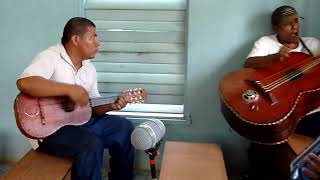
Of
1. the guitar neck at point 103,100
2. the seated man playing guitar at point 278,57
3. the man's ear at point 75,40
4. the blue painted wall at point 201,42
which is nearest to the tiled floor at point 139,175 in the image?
the blue painted wall at point 201,42

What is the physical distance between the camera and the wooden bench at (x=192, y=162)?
8.02ft

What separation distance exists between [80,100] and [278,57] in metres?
1.26

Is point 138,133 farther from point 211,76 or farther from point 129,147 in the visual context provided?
point 211,76

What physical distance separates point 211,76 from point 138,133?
81 cm

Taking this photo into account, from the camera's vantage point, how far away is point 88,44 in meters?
2.62

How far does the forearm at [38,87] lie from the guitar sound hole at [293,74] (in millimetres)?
1351

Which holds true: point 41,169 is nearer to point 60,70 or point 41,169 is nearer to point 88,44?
point 60,70

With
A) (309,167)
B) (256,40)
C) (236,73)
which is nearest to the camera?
(309,167)

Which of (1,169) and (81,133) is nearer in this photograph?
(81,133)

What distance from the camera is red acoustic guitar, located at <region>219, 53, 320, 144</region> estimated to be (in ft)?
7.36

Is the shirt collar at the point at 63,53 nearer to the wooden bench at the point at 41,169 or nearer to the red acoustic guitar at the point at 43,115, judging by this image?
the red acoustic guitar at the point at 43,115

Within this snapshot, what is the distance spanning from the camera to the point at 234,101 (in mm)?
2404

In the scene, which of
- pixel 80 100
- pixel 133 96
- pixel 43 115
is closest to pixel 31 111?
pixel 43 115

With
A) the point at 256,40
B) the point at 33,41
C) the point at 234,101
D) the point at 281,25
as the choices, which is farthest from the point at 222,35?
the point at 33,41
